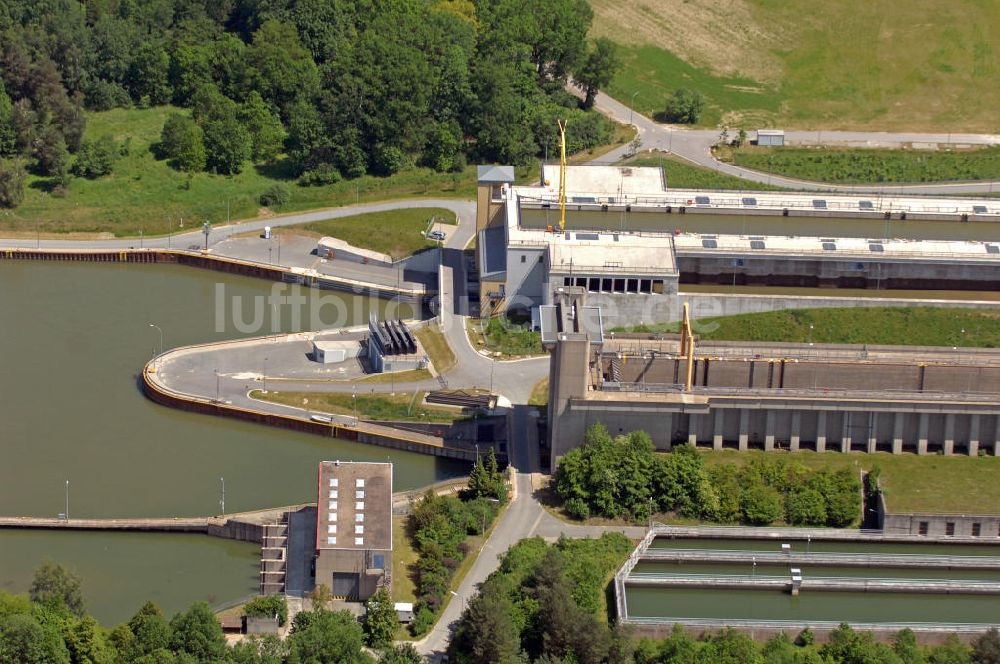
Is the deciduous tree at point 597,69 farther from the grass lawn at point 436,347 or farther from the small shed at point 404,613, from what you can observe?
the small shed at point 404,613

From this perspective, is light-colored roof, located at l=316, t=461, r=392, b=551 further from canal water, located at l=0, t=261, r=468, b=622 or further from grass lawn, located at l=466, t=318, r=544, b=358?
grass lawn, located at l=466, t=318, r=544, b=358

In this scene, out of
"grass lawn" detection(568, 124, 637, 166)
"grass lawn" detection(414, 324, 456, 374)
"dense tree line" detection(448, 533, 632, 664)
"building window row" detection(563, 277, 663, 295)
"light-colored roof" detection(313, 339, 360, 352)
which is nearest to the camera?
"dense tree line" detection(448, 533, 632, 664)

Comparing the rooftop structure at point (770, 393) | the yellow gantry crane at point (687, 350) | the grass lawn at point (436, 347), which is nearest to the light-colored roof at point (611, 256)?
the grass lawn at point (436, 347)

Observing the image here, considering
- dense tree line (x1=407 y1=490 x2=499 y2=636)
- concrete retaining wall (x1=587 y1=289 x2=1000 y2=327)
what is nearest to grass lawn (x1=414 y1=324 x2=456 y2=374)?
concrete retaining wall (x1=587 y1=289 x2=1000 y2=327)

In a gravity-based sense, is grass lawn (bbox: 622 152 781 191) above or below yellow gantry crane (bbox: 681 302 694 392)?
above

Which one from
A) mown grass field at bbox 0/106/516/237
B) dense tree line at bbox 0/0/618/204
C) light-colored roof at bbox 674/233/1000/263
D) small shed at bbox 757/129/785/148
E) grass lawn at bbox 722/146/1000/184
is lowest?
light-colored roof at bbox 674/233/1000/263

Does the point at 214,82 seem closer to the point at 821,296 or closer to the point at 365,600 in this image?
the point at 821,296
